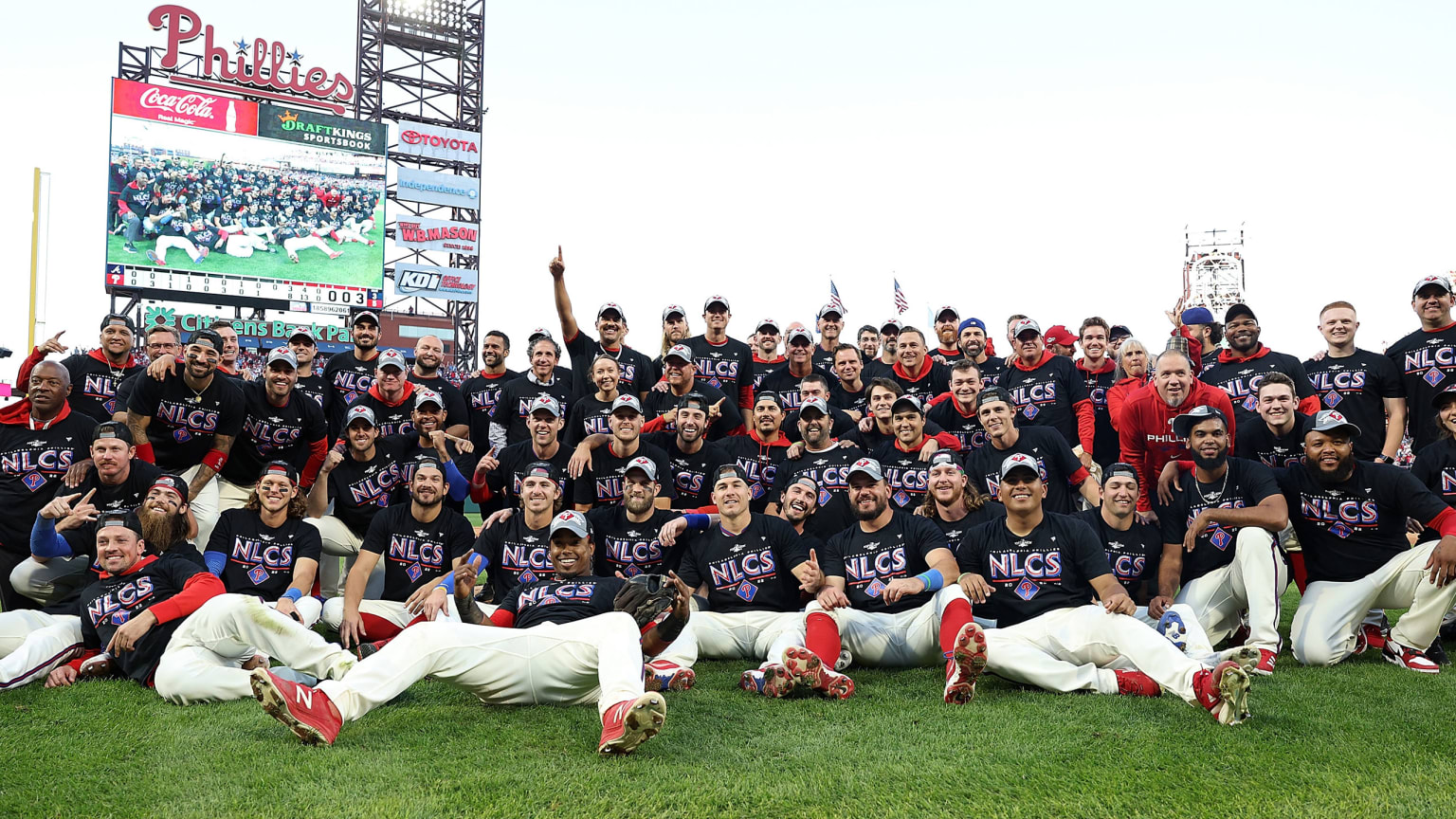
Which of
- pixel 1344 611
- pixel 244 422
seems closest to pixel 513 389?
pixel 244 422

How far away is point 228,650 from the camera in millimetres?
5949

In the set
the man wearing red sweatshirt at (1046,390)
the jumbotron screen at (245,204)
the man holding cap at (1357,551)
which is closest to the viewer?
the man holding cap at (1357,551)

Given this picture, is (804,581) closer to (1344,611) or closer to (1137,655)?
(1137,655)

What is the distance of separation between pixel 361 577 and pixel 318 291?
2972 cm

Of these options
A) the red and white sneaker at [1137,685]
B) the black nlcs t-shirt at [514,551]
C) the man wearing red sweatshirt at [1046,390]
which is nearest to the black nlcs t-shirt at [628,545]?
the black nlcs t-shirt at [514,551]

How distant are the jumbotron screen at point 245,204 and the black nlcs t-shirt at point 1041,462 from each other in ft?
102

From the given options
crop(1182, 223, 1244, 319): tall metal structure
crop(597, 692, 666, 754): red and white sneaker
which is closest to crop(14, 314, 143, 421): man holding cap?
crop(597, 692, 666, 754): red and white sneaker

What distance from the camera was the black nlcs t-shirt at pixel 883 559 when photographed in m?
6.74

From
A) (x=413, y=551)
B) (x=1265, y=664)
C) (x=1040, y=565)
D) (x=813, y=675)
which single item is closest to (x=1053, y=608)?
(x=1040, y=565)

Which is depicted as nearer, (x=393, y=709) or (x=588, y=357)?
(x=393, y=709)

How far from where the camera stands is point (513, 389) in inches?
360

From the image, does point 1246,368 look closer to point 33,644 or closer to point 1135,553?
point 1135,553

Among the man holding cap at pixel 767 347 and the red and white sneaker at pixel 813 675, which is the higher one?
the man holding cap at pixel 767 347

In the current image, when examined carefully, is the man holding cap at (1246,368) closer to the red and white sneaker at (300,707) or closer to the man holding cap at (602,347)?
the man holding cap at (602,347)
